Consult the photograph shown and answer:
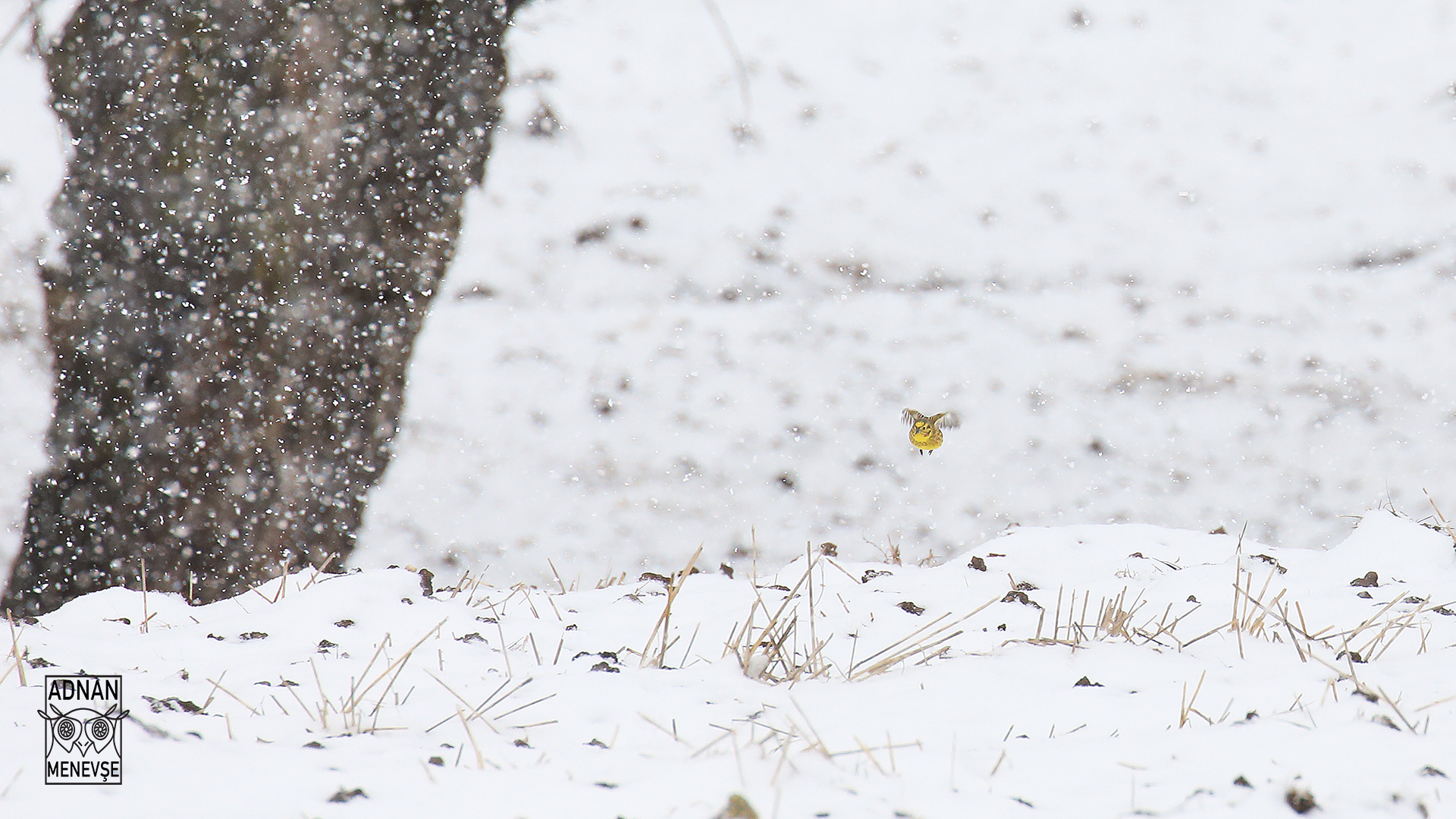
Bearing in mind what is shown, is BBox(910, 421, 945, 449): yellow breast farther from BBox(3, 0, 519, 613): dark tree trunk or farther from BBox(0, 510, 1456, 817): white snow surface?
BBox(3, 0, 519, 613): dark tree trunk

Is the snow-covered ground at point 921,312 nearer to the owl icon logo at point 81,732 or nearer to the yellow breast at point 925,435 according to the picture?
the yellow breast at point 925,435

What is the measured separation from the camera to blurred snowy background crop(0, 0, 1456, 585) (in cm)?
387

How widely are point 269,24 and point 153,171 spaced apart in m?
0.43

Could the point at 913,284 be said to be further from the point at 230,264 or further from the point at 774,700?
the point at 774,700

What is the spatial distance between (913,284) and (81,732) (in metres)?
3.82

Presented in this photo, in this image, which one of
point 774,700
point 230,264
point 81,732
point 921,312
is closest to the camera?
point 81,732

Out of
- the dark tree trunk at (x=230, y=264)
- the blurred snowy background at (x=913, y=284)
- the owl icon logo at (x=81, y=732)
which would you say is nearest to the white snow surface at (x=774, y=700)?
the owl icon logo at (x=81, y=732)

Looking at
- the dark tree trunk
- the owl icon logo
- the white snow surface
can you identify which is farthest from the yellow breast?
the owl icon logo

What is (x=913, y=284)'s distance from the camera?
4332 millimetres

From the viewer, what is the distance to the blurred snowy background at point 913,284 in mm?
3871

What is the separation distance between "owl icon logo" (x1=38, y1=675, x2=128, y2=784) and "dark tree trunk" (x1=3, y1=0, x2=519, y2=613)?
1.07m

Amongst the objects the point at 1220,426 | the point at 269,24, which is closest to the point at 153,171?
the point at 269,24

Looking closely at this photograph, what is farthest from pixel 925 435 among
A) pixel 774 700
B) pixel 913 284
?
pixel 774 700

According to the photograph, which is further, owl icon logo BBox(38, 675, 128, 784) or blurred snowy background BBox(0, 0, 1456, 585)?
blurred snowy background BBox(0, 0, 1456, 585)
